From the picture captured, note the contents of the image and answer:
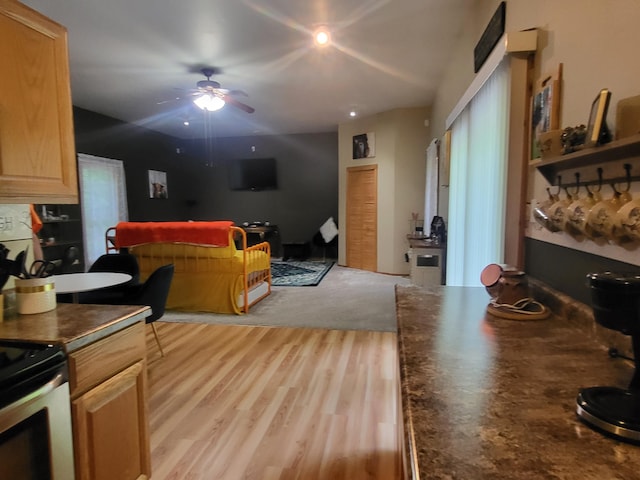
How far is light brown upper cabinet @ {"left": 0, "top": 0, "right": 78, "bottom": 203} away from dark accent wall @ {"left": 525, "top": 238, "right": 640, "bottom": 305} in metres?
2.11

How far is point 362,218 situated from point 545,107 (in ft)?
17.9

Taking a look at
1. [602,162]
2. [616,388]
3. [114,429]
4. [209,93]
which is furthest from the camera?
[209,93]

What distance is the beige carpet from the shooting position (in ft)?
13.0

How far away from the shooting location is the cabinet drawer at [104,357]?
1232mm

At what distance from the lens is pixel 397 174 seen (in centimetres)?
638

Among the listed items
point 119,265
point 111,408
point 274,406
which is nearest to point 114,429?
point 111,408

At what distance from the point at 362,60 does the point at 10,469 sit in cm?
422

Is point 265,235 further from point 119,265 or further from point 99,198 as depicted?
point 119,265

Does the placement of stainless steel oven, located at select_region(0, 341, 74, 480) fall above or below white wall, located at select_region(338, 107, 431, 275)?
below

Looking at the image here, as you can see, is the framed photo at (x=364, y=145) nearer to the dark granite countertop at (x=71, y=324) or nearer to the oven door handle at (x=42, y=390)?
the dark granite countertop at (x=71, y=324)

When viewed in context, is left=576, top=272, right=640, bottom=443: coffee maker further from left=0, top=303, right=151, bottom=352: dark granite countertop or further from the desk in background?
the desk in background

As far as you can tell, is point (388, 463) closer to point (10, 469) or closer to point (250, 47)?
point (10, 469)

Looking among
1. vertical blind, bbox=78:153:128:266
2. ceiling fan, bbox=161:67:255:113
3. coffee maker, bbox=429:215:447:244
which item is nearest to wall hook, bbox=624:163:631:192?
coffee maker, bbox=429:215:447:244

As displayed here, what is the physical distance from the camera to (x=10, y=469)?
1.02 meters
